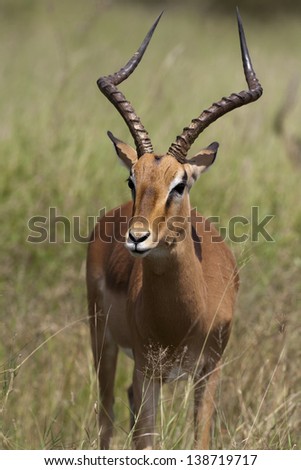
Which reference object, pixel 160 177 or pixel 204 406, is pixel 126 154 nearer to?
pixel 160 177

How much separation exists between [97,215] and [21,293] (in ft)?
4.20

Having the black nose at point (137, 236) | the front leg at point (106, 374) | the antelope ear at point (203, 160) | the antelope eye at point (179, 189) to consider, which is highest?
the antelope ear at point (203, 160)

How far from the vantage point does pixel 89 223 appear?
8.27m

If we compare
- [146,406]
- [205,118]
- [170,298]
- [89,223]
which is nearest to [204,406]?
[146,406]

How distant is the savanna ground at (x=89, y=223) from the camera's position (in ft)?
17.4

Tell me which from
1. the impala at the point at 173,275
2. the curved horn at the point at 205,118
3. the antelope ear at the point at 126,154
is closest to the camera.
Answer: the impala at the point at 173,275

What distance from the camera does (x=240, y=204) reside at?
876cm

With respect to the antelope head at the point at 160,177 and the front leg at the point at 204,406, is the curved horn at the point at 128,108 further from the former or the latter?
the front leg at the point at 204,406

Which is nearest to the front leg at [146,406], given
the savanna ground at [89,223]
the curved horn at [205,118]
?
the savanna ground at [89,223]

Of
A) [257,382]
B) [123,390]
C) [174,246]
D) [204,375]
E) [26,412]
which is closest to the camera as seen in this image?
[174,246]

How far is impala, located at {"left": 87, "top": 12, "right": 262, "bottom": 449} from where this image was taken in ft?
14.7

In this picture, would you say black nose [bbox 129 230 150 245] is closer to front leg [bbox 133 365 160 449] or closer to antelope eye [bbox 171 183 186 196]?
antelope eye [bbox 171 183 186 196]

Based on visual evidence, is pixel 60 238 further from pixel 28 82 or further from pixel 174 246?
pixel 28 82
